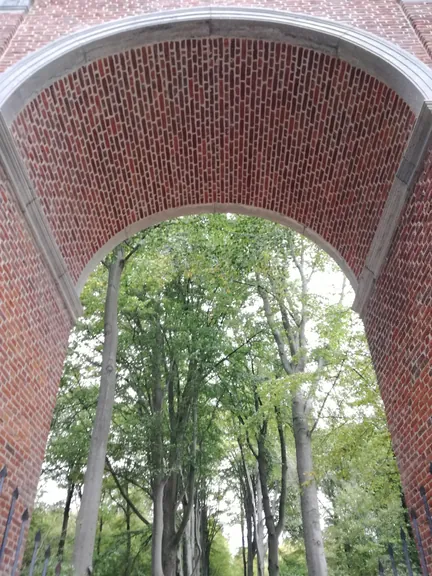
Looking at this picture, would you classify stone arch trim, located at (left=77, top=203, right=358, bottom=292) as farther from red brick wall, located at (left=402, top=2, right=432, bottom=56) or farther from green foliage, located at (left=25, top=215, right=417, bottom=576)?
green foliage, located at (left=25, top=215, right=417, bottom=576)

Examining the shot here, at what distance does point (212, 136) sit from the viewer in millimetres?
7000

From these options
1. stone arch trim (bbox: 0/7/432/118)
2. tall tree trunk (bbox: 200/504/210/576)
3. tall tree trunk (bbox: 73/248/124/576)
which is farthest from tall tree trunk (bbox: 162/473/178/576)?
stone arch trim (bbox: 0/7/432/118)

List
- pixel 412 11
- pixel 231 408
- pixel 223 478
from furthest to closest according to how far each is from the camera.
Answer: pixel 223 478 → pixel 231 408 → pixel 412 11

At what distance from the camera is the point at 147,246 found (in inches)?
542

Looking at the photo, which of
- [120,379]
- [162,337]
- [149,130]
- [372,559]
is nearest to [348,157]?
[149,130]

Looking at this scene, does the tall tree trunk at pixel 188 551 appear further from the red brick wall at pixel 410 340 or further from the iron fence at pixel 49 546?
the iron fence at pixel 49 546

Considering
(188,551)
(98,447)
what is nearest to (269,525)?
(188,551)

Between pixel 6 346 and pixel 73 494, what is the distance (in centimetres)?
2004

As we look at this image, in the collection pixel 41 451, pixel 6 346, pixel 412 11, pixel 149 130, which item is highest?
pixel 412 11

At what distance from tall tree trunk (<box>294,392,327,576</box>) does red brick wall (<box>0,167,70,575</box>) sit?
7.18m

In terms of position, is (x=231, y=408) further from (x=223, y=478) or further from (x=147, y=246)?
(x=223, y=478)

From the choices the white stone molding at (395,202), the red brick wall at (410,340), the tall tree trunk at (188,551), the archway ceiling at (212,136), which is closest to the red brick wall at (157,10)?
the archway ceiling at (212,136)

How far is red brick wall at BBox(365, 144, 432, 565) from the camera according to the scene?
493 cm

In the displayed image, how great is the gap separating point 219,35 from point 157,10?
95 centimetres
